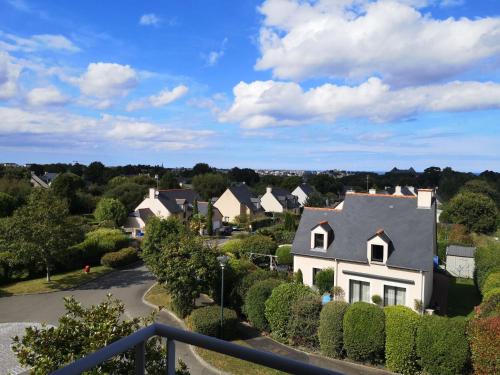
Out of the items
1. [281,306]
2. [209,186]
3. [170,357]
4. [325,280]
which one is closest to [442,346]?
[281,306]

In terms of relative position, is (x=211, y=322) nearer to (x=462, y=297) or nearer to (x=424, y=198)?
(x=424, y=198)

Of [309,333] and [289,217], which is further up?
[289,217]

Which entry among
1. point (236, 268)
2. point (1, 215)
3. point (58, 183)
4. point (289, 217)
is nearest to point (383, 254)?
point (236, 268)

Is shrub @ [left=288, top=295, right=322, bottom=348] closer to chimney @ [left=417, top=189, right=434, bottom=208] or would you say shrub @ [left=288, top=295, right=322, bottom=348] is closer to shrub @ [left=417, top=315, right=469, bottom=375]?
shrub @ [left=417, top=315, right=469, bottom=375]

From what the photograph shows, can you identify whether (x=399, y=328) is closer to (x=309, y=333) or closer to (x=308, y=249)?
(x=309, y=333)

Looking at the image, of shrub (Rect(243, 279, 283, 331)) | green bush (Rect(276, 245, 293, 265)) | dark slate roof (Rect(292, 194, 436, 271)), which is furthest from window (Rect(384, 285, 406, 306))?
green bush (Rect(276, 245, 293, 265))
